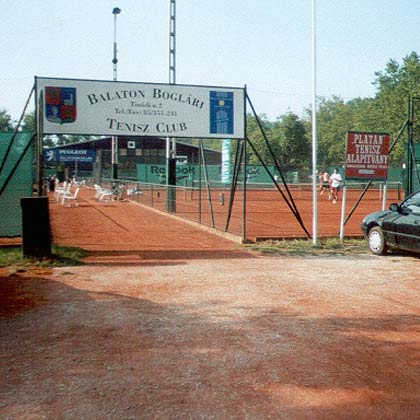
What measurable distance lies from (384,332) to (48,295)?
414 centimetres

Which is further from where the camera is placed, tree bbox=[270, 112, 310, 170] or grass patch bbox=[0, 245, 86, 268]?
tree bbox=[270, 112, 310, 170]

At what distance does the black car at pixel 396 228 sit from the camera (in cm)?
941

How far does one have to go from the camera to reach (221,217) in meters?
18.1

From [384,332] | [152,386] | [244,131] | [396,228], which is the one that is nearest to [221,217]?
[244,131]

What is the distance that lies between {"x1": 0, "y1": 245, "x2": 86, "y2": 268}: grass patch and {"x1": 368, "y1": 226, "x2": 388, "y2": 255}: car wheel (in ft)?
18.5

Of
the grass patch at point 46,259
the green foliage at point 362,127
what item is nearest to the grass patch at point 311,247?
the grass patch at point 46,259

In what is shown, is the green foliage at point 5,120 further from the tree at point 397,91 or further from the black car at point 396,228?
the black car at point 396,228

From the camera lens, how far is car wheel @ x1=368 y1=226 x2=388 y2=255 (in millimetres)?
10258

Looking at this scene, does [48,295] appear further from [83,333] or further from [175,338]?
[175,338]

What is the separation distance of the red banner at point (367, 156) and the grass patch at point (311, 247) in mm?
1533

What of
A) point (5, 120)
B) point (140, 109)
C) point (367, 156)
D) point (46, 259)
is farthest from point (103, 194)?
point (5, 120)

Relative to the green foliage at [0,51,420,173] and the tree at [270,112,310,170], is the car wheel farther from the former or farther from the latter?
the tree at [270,112,310,170]

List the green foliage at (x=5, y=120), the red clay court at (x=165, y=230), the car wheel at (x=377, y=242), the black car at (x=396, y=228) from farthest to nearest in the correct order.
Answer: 1. the green foliage at (x=5, y=120)
2. the red clay court at (x=165, y=230)
3. the car wheel at (x=377, y=242)
4. the black car at (x=396, y=228)

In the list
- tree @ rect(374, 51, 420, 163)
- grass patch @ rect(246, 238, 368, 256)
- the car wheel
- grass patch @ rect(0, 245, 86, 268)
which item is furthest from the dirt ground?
tree @ rect(374, 51, 420, 163)
